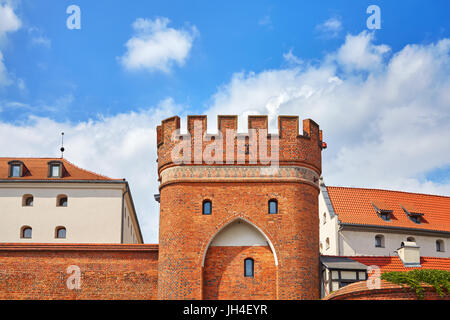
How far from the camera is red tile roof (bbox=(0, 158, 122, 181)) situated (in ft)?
174

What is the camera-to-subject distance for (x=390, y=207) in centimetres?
5031

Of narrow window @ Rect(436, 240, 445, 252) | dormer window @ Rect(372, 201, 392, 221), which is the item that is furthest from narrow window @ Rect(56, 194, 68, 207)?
narrow window @ Rect(436, 240, 445, 252)

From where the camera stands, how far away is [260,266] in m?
28.8

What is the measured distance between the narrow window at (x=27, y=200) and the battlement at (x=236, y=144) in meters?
25.1

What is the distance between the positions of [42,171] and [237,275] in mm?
28605

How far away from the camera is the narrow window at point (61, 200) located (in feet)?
173

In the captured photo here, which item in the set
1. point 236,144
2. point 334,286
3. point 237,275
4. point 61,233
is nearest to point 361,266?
point 334,286

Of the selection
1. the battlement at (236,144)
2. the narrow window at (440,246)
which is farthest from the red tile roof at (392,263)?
the narrow window at (440,246)

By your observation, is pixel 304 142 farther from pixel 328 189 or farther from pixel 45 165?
pixel 45 165

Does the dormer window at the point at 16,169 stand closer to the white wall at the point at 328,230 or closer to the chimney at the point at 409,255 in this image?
the white wall at the point at 328,230

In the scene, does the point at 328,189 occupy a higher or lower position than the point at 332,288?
higher
